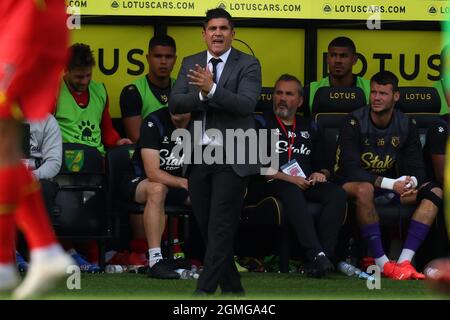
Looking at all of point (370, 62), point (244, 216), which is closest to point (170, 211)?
point (244, 216)

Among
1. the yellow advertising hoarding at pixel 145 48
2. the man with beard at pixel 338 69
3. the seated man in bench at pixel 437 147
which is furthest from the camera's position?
the yellow advertising hoarding at pixel 145 48

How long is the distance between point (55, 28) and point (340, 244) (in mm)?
5778

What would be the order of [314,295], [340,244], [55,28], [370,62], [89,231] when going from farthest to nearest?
[370,62], [340,244], [89,231], [314,295], [55,28]

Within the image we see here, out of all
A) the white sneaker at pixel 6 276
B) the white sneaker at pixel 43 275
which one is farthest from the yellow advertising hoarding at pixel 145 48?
the white sneaker at pixel 43 275

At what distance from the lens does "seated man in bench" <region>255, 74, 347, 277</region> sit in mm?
11188

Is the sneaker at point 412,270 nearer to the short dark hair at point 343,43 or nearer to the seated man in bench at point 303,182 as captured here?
the seated man in bench at point 303,182

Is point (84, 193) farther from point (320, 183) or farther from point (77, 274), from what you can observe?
point (320, 183)

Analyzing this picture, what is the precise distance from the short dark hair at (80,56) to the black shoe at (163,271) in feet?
6.14

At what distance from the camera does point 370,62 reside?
44.3 feet

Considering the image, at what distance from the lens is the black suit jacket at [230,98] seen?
9234mm

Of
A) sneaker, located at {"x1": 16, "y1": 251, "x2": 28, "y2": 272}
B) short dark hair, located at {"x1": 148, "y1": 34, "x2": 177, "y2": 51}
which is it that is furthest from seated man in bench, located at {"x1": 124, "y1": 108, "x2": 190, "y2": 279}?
sneaker, located at {"x1": 16, "y1": 251, "x2": 28, "y2": 272}

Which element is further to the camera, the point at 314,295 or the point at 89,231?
the point at 89,231

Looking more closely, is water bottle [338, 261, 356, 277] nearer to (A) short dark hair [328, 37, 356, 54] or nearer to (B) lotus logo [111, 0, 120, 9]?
(A) short dark hair [328, 37, 356, 54]

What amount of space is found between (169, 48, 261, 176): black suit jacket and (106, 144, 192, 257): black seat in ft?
6.68
